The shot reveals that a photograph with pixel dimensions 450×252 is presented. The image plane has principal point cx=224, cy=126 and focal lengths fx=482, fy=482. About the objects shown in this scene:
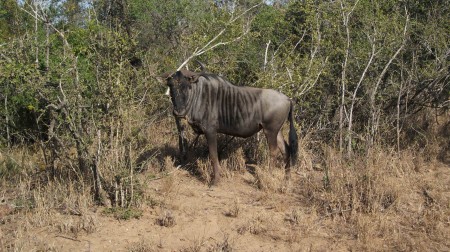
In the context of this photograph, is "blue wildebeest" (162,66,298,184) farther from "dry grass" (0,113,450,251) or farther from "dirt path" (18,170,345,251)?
"dirt path" (18,170,345,251)

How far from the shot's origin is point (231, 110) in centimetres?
709

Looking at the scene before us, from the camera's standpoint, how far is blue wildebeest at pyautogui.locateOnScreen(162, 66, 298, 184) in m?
6.98

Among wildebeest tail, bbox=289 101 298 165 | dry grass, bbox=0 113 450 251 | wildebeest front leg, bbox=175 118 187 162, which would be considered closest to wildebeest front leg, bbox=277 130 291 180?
wildebeest tail, bbox=289 101 298 165

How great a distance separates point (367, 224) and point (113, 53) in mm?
3595

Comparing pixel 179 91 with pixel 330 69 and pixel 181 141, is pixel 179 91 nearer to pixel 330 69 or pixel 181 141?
pixel 181 141

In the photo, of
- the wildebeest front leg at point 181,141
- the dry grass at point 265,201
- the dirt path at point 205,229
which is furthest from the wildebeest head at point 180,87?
the dirt path at point 205,229

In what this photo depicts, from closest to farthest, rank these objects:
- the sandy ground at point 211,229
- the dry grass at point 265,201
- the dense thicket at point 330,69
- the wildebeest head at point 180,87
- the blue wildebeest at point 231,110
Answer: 1. the sandy ground at point 211,229
2. the dry grass at point 265,201
3. the wildebeest head at point 180,87
4. the blue wildebeest at point 231,110
5. the dense thicket at point 330,69

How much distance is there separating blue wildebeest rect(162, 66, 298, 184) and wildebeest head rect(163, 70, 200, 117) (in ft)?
0.27

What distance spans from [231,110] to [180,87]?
865mm

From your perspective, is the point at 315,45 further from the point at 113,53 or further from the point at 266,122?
the point at 113,53

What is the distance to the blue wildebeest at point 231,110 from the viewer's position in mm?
6982

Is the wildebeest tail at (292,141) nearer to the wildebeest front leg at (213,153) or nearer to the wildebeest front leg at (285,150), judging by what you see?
the wildebeest front leg at (285,150)

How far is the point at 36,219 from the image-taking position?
5.49 meters

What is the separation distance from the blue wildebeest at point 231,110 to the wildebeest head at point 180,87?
3.3 inches
